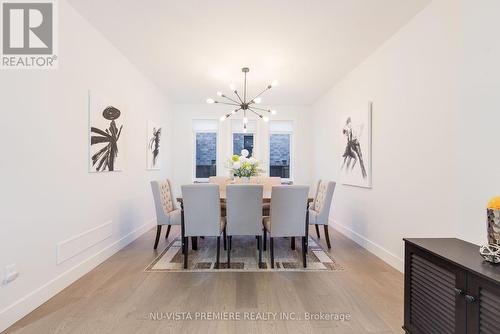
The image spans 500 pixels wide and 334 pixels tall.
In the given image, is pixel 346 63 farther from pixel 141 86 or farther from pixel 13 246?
pixel 13 246

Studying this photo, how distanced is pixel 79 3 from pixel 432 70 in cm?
348

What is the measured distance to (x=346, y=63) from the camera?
3.72 meters

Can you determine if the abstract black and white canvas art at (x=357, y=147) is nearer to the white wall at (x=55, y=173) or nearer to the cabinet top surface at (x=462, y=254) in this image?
the cabinet top surface at (x=462, y=254)

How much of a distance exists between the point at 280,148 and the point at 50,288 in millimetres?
5173

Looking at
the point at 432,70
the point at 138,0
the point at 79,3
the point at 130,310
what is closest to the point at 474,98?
the point at 432,70

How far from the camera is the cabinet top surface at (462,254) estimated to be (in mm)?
1173

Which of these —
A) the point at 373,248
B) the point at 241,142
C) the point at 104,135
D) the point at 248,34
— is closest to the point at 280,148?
the point at 241,142

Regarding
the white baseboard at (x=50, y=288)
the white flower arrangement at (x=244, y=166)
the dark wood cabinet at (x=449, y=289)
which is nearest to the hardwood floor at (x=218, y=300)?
the white baseboard at (x=50, y=288)

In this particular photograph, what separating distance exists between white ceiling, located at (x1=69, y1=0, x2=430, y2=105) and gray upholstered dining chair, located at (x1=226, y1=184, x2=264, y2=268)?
70.9 inches

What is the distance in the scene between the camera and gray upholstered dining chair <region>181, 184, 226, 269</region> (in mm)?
2773

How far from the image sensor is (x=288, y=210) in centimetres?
289

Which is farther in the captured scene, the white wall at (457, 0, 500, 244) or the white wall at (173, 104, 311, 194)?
the white wall at (173, 104, 311, 194)

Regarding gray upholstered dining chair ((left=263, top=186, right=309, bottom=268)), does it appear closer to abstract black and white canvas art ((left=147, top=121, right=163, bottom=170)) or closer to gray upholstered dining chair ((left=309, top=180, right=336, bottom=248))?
gray upholstered dining chair ((left=309, top=180, right=336, bottom=248))

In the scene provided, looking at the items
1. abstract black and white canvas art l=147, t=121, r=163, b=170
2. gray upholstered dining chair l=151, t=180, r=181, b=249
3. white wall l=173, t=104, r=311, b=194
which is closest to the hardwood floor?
gray upholstered dining chair l=151, t=180, r=181, b=249
